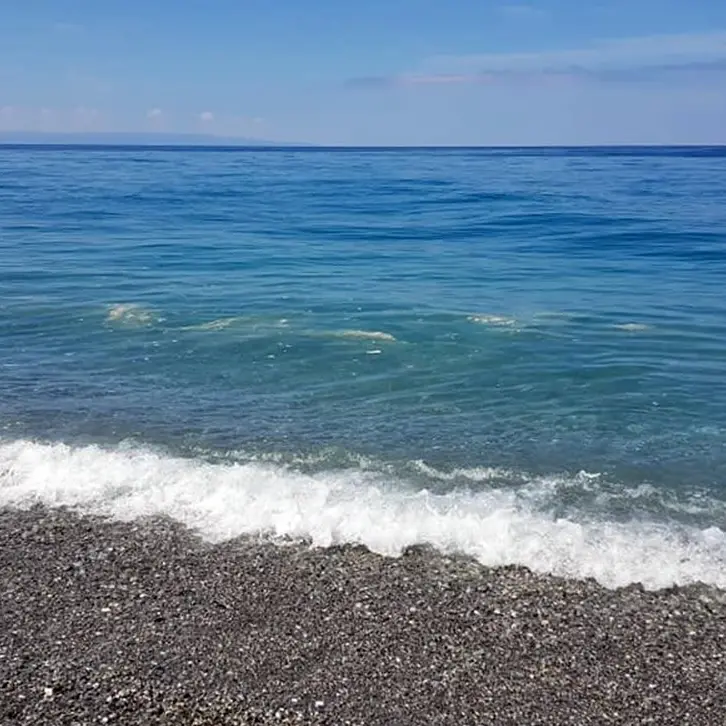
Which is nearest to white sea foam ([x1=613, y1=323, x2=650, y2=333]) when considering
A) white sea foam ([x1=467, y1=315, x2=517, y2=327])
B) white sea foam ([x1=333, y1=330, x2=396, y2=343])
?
white sea foam ([x1=467, y1=315, x2=517, y2=327])

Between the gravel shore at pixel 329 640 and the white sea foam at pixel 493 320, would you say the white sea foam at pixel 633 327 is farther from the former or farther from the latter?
the gravel shore at pixel 329 640

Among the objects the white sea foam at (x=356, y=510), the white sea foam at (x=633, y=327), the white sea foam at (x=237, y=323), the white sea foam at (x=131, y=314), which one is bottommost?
the white sea foam at (x=131, y=314)

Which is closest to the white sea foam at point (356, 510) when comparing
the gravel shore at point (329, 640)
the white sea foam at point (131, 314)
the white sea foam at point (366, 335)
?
the gravel shore at point (329, 640)

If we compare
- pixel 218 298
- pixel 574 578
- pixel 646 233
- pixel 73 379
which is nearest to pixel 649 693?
pixel 574 578

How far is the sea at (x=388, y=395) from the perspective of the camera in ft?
35.3

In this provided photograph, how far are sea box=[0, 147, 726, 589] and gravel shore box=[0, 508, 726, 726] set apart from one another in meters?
0.64

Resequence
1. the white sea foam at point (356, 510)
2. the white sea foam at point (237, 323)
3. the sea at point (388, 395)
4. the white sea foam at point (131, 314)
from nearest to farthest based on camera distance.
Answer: the white sea foam at point (356, 510)
the sea at point (388, 395)
the white sea foam at point (237, 323)
the white sea foam at point (131, 314)

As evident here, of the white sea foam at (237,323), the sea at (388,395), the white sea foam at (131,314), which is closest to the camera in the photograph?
the sea at (388,395)

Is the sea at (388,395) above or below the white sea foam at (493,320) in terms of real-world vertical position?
below

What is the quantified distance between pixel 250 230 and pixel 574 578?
36.9m

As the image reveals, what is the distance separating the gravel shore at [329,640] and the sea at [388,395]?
0.64 metres

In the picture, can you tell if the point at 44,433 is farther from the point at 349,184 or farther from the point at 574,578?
the point at 349,184

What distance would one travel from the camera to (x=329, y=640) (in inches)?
315

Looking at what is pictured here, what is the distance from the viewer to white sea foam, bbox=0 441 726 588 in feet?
31.9
